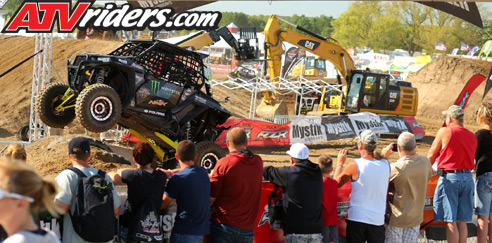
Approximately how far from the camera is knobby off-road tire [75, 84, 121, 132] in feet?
34.9

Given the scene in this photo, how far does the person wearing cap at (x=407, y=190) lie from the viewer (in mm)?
6766

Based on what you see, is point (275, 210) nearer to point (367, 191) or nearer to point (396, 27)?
point (367, 191)

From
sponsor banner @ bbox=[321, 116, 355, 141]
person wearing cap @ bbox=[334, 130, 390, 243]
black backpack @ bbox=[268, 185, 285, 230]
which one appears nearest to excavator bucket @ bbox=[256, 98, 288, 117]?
sponsor banner @ bbox=[321, 116, 355, 141]

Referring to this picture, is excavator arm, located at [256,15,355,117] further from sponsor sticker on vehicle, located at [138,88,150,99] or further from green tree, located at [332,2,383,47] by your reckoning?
green tree, located at [332,2,383,47]

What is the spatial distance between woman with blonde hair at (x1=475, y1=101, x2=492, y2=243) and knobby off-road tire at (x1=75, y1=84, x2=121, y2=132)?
629cm

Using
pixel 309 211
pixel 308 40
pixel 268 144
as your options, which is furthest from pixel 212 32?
pixel 309 211

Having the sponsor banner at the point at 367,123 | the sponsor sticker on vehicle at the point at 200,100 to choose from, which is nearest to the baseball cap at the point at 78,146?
the sponsor sticker on vehicle at the point at 200,100

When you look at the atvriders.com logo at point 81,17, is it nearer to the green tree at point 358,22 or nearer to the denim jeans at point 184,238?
the denim jeans at point 184,238

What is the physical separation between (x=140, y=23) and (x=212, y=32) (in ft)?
18.0

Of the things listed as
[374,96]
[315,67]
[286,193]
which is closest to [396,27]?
[315,67]

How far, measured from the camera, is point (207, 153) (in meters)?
12.8

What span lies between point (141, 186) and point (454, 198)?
13.5 feet

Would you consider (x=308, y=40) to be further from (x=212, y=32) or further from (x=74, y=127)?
(x=74, y=127)

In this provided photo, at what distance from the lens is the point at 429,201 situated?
817cm
